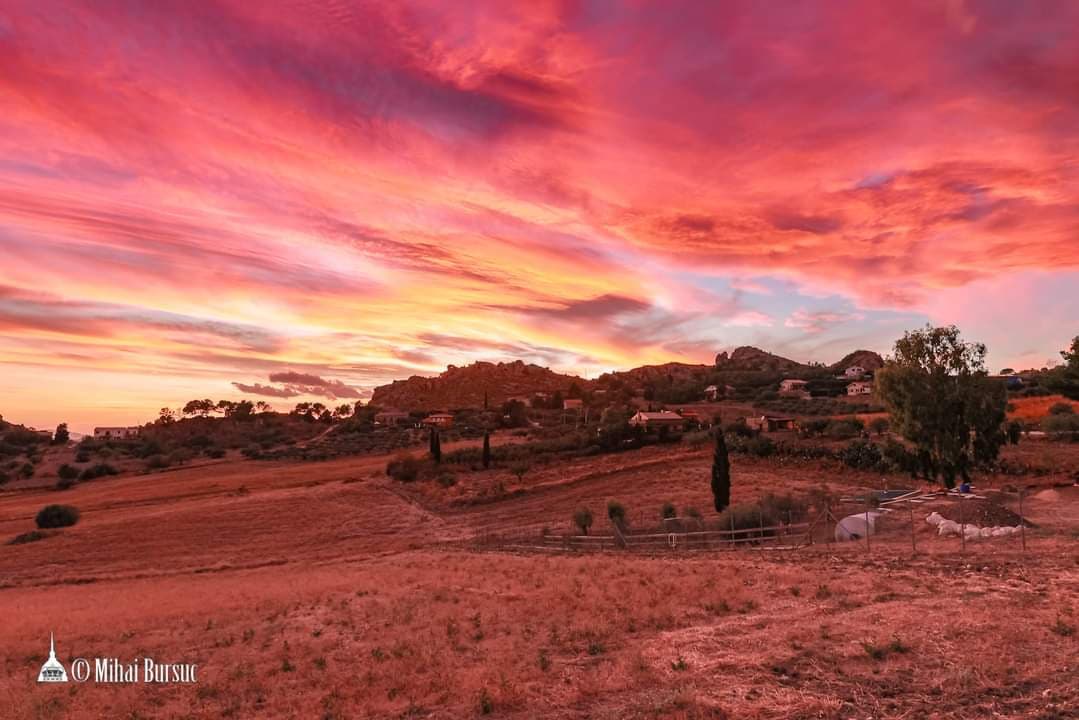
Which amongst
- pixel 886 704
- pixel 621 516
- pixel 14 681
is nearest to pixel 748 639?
pixel 886 704

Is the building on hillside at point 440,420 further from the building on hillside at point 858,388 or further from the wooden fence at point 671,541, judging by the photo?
the wooden fence at point 671,541

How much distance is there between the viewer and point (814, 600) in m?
19.4

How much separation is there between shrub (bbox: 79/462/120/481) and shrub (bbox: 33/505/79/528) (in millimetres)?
44205

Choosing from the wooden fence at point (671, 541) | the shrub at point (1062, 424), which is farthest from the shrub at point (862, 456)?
the wooden fence at point (671, 541)

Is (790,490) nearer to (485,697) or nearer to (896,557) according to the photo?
(896,557)

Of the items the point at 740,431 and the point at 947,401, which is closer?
the point at 947,401

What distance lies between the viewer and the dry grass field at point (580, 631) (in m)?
12.2

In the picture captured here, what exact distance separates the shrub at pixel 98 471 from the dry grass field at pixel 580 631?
65058 mm

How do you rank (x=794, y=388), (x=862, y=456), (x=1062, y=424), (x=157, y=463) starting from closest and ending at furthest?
(x=862, y=456), (x=1062, y=424), (x=157, y=463), (x=794, y=388)

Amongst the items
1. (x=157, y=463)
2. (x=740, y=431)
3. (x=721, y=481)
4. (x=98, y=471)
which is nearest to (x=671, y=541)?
(x=721, y=481)

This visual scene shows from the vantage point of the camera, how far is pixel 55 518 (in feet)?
210

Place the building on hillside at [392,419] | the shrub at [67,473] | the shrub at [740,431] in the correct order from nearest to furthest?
the shrub at [740,431], the shrub at [67,473], the building on hillside at [392,419]

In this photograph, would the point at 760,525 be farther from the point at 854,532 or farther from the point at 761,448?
the point at 761,448

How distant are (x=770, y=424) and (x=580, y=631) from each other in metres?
81.0
